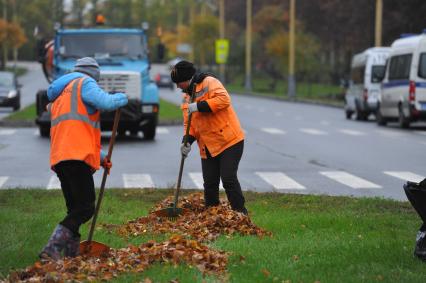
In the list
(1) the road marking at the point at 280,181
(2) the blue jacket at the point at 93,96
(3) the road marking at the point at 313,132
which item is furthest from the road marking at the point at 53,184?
(3) the road marking at the point at 313,132

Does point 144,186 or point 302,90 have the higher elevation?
point 144,186

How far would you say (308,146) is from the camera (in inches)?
971

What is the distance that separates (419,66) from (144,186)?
17.1m

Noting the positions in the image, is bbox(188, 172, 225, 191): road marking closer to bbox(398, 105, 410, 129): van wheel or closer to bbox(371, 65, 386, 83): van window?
bbox(398, 105, 410, 129): van wheel

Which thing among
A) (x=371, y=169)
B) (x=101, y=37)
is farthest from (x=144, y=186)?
(x=101, y=37)

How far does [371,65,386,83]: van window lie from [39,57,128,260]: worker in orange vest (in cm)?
2742

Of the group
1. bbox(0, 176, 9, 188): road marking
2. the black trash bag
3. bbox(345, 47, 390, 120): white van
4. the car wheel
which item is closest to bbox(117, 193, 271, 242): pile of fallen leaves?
the black trash bag

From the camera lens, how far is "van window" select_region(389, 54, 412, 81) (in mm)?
32406

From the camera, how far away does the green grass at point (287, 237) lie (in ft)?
25.6

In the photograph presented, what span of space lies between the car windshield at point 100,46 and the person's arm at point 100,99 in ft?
59.1

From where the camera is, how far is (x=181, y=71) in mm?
10445

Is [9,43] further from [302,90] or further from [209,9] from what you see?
[209,9]

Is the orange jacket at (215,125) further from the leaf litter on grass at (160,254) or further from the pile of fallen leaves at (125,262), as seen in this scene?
the pile of fallen leaves at (125,262)

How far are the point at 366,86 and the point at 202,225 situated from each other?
29.8 meters
